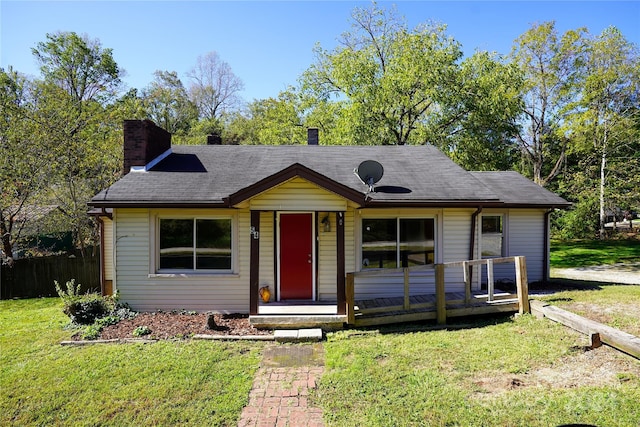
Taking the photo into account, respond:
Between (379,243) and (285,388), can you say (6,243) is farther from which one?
(285,388)

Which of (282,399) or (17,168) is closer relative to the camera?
(282,399)

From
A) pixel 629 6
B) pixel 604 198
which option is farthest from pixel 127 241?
pixel 604 198

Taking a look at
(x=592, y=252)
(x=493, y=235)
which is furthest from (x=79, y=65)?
(x=592, y=252)

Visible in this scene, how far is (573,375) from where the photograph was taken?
509 centimetres

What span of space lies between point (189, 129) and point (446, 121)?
24.7 metres

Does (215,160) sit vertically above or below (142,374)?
above

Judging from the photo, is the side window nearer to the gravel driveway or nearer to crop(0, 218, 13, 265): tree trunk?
the gravel driveway

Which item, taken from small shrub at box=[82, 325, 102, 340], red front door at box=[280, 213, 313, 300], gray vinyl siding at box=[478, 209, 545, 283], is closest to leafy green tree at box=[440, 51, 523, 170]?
gray vinyl siding at box=[478, 209, 545, 283]

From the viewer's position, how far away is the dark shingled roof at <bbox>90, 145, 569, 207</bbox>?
8359 millimetres

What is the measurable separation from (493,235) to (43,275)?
1439cm

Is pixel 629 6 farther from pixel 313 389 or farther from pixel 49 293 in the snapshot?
pixel 49 293

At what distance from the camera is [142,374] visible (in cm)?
543

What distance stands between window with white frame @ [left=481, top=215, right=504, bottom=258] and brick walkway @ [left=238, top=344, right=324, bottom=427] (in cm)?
712

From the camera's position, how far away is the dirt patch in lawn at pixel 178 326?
721 cm
